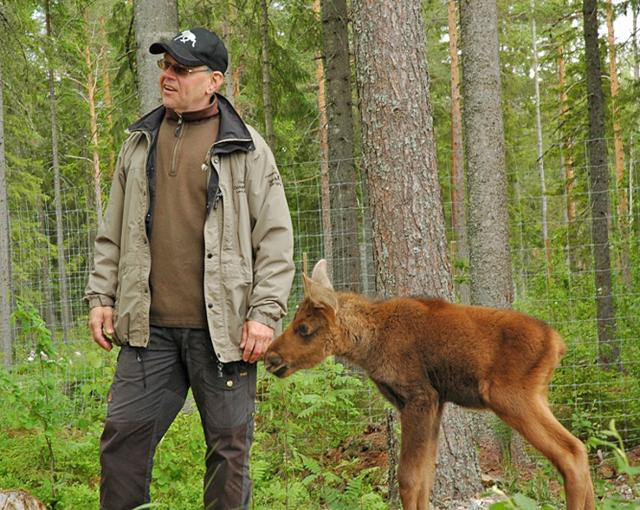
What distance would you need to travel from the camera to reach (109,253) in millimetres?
4789

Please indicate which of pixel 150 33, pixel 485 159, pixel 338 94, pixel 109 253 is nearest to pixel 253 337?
pixel 109 253

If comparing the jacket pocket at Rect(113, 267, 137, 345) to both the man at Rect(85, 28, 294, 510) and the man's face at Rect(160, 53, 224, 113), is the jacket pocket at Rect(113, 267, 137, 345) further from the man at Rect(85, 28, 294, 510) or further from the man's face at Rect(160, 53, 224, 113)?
the man's face at Rect(160, 53, 224, 113)

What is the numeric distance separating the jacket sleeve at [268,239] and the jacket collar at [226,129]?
3.6 inches

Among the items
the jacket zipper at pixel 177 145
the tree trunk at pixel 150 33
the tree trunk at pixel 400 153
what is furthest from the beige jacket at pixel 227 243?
the tree trunk at pixel 150 33

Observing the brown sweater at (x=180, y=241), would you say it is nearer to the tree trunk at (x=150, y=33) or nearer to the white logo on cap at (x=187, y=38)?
the white logo on cap at (x=187, y=38)

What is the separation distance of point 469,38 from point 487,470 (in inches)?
191

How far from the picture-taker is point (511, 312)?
5.03m

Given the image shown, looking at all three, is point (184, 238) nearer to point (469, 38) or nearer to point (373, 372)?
point (373, 372)

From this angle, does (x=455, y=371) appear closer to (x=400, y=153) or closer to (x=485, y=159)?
(x=400, y=153)

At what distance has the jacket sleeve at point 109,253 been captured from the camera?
476 centimetres

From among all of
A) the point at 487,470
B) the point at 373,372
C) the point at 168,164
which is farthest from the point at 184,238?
the point at 487,470

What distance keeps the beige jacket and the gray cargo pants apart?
0.45ft

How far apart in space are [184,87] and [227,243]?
898 mm

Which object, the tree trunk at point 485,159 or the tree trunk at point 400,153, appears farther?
the tree trunk at point 485,159
